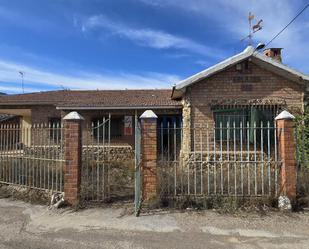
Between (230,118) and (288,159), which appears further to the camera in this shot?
(230,118)

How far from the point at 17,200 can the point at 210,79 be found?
24.5 ft

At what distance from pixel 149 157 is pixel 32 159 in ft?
10.1

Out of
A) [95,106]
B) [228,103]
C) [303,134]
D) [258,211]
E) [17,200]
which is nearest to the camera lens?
[258,211]

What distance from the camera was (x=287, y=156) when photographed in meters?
6.43

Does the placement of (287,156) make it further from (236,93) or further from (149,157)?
(236,93)

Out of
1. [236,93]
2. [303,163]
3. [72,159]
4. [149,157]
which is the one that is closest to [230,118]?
[236,93]

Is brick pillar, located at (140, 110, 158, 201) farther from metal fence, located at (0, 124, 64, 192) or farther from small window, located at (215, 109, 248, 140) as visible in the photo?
small window, located at (215, 109, 248, 140)

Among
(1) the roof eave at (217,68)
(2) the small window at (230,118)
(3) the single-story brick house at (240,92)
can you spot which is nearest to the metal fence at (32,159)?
(1) the roof eave at (217,68)

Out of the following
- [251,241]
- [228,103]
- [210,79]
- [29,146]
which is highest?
[210,79]

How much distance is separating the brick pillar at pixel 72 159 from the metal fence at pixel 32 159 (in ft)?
1.21

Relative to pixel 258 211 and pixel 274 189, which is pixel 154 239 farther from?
pixel 274 189

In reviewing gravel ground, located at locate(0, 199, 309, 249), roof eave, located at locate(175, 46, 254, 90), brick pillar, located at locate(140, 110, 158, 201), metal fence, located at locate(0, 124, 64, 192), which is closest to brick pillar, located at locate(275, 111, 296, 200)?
gravel ground, located at locate(0, 199, 309, 249)

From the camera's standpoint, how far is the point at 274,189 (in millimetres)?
6488

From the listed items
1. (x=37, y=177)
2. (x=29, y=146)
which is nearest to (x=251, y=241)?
(x=37, y=177)
